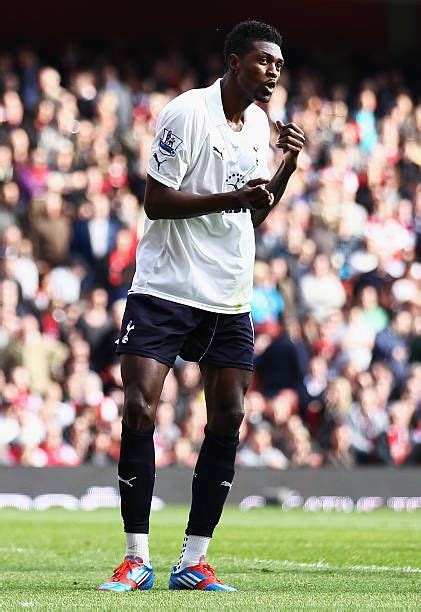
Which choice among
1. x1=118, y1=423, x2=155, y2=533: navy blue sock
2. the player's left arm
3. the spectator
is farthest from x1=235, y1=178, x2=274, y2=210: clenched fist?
the spectator

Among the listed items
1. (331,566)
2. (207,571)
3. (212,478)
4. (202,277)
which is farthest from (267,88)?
(331,566)

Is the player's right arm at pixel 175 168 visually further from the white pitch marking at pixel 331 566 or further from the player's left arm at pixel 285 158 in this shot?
the white pitch marking at pixel 331 566

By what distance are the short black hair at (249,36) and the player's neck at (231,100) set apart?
138 millimetres

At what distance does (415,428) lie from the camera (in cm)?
1675

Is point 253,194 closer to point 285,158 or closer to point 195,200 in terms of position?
point 195,200

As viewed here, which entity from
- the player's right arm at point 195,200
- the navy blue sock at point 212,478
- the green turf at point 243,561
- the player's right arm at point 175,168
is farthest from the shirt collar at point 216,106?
the green turf at point 243,561

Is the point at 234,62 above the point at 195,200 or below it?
above

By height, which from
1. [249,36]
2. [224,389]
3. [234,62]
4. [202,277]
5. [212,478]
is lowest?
[212,478]

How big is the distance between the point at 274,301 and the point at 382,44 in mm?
9744

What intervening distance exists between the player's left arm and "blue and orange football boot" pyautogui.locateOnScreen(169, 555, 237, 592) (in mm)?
1689

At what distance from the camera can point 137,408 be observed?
6168 millimetres

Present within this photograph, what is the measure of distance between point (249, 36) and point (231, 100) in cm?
31

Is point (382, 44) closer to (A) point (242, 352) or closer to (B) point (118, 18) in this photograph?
(B) point (118, 18)

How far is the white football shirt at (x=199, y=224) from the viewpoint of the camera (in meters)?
6.35
